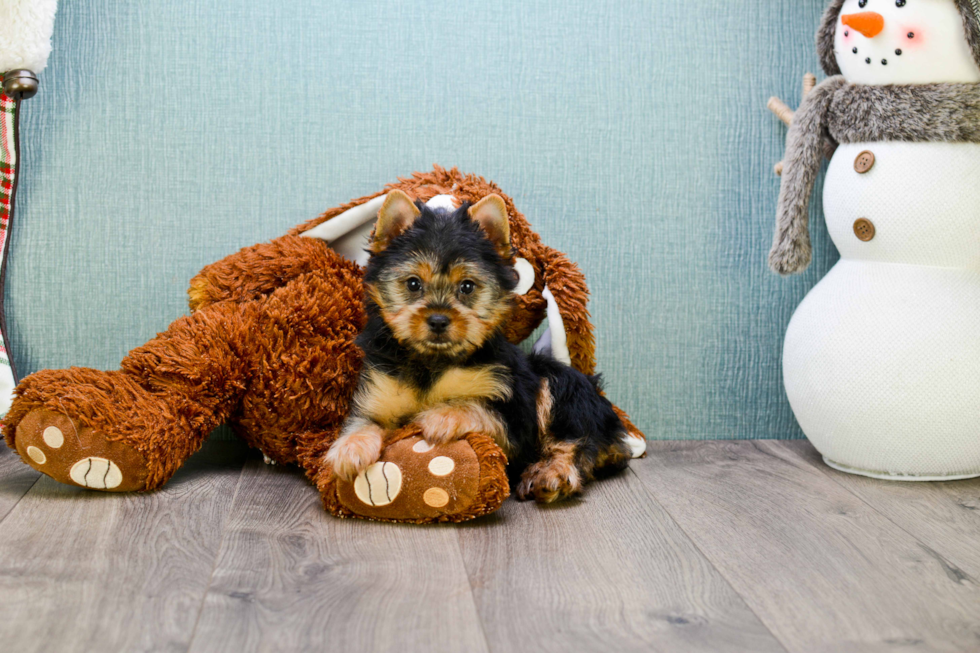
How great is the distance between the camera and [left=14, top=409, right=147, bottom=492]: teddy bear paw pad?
1638mm

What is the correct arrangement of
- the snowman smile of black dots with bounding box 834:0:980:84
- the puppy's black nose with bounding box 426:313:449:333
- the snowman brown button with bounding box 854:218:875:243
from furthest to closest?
the snowman brown button with bounding box 854:218:875:243, the snowman smile of black dots with bounding box 834:0:980:84, the puppy's black nose with bounding box 426:313:449:333

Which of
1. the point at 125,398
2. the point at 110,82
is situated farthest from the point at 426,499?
the point at 110,82

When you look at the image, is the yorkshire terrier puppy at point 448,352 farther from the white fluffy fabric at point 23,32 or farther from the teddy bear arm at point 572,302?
the white fluffy fabric at point 23,32

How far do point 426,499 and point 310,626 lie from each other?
432 mm

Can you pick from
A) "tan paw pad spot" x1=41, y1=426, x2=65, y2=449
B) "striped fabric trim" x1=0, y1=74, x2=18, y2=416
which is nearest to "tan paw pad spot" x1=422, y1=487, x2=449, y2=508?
"tan paw pad spot" x1=41, y1=426, x2=65, y2=449

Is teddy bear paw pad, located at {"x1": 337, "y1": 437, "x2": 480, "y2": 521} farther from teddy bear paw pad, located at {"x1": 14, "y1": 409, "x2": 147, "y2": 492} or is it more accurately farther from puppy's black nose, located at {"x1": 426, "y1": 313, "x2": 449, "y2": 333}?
teddy bear paw pad, located at {"x1": 14, "y1": 409, "x2": 147, "y2": 492}

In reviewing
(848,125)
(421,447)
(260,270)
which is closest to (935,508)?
(848,125)

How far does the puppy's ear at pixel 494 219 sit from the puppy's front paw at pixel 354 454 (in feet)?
1.47

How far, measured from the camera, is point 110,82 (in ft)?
7.00

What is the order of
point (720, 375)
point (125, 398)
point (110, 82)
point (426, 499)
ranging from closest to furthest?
1. point (426, 499)
2. point (125, 398)
3. point (110, 82)
4. point (720, 375)

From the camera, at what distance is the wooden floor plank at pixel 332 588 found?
115cm

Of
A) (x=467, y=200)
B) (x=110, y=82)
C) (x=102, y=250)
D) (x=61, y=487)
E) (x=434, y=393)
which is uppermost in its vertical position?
(x=110, y=82)

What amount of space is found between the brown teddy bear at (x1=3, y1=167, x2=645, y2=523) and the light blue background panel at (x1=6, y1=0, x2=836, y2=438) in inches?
8.9

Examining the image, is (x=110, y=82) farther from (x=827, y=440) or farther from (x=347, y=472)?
(x=827, y=440)
